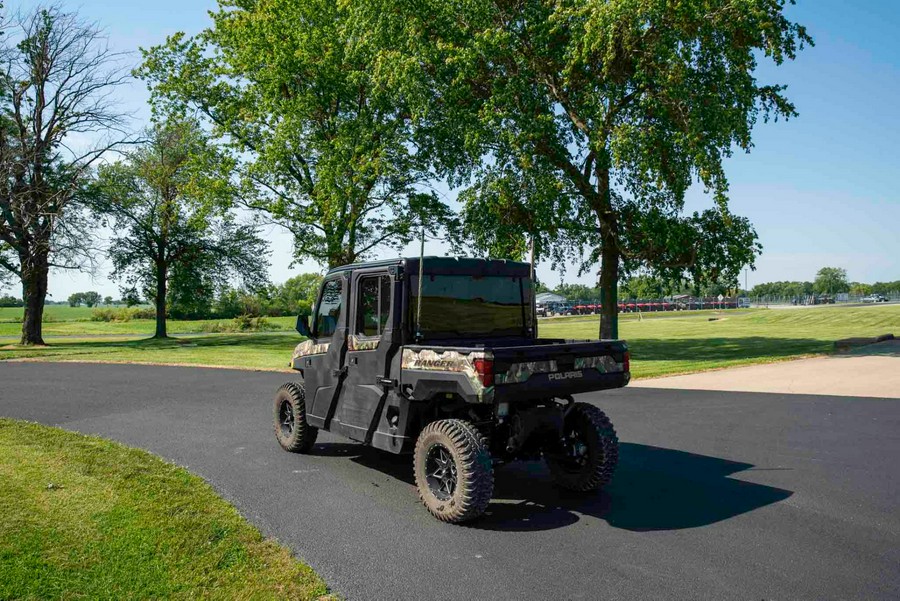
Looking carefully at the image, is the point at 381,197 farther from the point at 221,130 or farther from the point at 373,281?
the point at 373,281

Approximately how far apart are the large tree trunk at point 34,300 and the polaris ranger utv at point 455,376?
102 feet

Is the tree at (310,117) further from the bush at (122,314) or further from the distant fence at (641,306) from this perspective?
the distant fence at (641,306)

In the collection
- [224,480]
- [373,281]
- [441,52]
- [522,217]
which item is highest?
[441,52]

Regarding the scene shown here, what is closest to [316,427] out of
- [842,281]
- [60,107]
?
[60,107]

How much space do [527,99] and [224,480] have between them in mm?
17422

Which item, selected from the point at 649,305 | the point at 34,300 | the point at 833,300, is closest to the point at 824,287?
the point at 833,300

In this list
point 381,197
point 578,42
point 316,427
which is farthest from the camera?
point 381,197

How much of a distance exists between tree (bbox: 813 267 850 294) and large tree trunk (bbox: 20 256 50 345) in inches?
6500

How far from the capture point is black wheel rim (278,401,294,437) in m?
8.65

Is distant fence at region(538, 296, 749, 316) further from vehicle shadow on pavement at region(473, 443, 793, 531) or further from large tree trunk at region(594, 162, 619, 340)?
vehicle shadow on pavement at region(473, 443, 793, 531)

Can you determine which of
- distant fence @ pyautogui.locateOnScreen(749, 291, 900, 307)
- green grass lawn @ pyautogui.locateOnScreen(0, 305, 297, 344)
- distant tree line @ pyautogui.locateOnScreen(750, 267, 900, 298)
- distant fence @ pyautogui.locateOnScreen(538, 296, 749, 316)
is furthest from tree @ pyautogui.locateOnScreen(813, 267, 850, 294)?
green grass lawn @ pyautogui.locateOnScreen(0, 305, 297, 344)

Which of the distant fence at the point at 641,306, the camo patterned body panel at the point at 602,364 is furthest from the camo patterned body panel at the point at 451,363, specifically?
the distant fence at the point at 641,306

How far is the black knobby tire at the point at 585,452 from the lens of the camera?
6.48 m

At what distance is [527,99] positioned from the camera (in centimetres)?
2166
